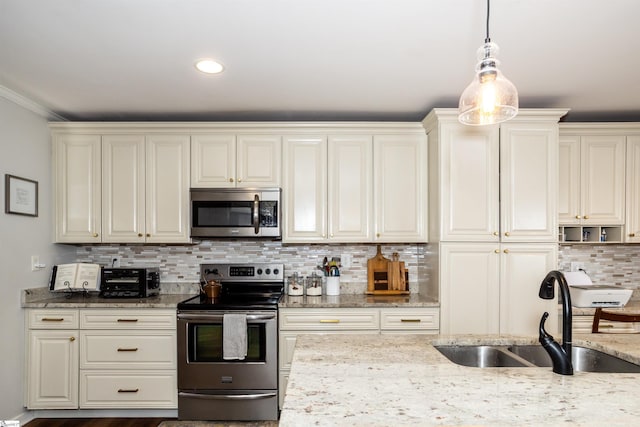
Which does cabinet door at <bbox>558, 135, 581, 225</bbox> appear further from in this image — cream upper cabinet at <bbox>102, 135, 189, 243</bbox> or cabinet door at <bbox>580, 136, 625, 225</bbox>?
cream upper cabinet at <bbox>102, 135, 189, 243</bbox>

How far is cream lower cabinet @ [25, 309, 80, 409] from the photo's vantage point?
302 cm

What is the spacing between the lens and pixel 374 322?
3086mm

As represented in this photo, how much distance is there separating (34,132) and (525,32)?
11.0 ft

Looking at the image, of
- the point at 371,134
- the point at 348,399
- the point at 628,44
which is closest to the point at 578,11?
the point at 628,44

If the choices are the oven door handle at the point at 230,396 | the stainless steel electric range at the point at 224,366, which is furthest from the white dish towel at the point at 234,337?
the oven door handle at the point at 230,396

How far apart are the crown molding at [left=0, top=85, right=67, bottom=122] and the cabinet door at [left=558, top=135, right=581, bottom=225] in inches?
160

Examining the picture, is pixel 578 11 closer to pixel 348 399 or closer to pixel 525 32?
pixel 525 32

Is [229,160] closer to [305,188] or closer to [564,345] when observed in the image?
[305,188]

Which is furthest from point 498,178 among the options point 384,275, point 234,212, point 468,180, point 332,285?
point 234,212

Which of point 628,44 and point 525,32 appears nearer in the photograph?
point 525,32

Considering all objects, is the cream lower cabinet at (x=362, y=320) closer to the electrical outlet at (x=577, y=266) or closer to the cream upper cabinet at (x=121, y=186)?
the cream upper cabinet at (x=121, y=186)

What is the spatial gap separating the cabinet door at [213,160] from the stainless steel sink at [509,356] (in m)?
2.21

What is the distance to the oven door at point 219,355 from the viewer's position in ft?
9.70

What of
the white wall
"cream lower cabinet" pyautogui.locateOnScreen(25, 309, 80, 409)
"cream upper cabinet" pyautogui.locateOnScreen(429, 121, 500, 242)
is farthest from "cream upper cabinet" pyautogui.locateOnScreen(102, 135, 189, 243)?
"cream upper cabinet" pyautogui.locateOnScreen(429, 121, 500, 242)
